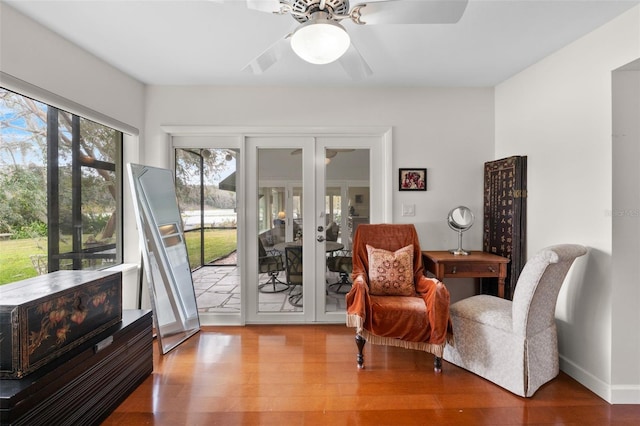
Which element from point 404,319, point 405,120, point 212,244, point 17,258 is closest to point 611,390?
point 404,319

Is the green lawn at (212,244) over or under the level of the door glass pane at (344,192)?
under

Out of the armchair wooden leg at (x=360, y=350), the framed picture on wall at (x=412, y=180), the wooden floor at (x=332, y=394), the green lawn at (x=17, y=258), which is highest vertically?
the framed picture on wall at (x=412, y=180)

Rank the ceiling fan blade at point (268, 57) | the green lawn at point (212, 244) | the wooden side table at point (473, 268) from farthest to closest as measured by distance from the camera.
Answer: the green lawn at point (212, 244) → the wooden side table at point (473, 268) → the ceiling fan blade at point (268, 57)

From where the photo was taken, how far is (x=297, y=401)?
1.81 metres

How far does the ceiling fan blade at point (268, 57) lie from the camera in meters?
1.54

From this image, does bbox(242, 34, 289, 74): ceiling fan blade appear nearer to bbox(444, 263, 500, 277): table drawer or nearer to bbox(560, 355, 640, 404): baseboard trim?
bbox(444, 263, 500, 277): table drawer

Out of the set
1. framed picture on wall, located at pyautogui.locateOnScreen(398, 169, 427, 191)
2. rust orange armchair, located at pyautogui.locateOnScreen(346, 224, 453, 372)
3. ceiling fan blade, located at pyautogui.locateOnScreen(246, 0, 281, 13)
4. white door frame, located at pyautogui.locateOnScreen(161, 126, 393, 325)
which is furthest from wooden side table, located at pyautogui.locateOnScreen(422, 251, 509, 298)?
ceiling fan blade, located at pyautogui.locateOnScreen(246, 0, 281, 13)

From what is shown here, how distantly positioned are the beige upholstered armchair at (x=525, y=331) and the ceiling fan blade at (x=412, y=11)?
1.50m

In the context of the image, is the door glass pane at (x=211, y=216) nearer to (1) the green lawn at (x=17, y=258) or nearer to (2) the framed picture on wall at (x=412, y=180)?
(1) the green lawn at (x=17, y=258)

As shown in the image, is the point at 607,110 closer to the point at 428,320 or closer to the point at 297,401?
the point at 428,320

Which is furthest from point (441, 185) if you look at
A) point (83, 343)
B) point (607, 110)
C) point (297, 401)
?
point (83, 343)

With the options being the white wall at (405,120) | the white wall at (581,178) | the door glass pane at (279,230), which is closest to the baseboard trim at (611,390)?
the white wall at (581,178)

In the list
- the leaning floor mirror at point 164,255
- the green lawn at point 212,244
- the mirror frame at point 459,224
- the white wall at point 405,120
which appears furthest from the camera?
the green lawn at point 212,244

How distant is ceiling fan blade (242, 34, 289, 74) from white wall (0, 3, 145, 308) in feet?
4.77
